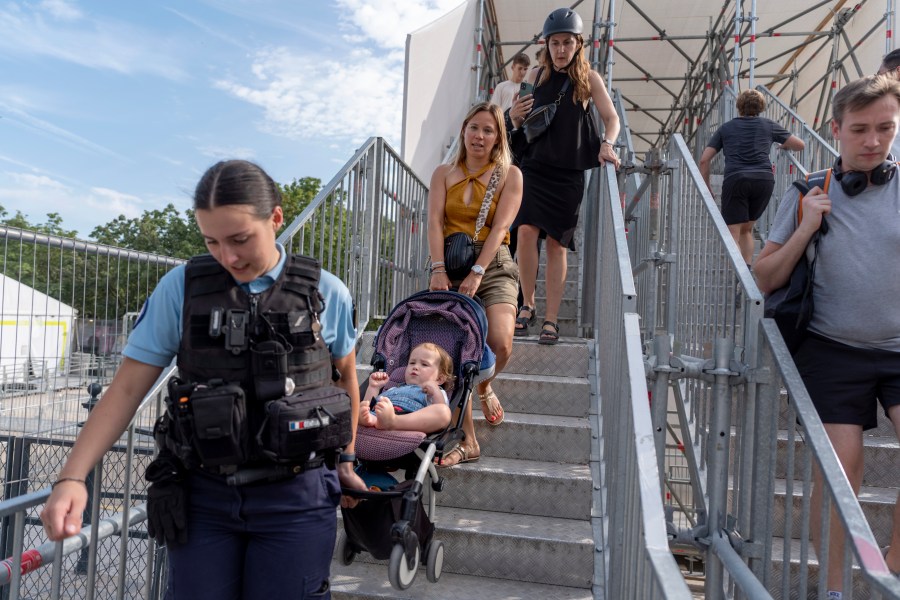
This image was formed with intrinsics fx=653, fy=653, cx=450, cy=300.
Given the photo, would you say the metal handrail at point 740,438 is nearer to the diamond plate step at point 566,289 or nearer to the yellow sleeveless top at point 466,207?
the yellow sleeveless top at point 466,207

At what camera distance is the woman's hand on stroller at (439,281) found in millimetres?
3814

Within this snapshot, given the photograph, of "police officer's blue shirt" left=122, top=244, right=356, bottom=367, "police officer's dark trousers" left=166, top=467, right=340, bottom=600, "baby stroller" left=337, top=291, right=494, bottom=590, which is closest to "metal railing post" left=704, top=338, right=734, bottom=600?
"baby stroller" left=337, top=291, right=494, bottom=590

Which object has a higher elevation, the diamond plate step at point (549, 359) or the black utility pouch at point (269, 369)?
the black utility pouch at point (269, 369)

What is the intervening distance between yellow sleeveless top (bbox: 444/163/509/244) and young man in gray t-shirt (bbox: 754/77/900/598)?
1759mm

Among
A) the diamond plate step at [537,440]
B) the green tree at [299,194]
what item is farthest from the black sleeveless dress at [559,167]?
the green tree at [299,194]

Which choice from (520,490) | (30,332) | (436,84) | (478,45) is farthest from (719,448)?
(478,45)

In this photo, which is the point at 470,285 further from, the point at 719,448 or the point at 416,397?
the point at 719,448

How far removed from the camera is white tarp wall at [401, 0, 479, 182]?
7.23 meters

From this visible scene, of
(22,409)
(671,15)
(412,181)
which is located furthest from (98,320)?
(671,15)

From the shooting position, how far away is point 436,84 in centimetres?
819

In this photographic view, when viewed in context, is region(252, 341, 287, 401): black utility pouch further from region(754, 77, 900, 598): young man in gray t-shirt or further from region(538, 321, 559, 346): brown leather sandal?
region(538, 321, 559, 346): brown leather sandal

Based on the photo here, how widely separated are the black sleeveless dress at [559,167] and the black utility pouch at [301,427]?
110 inches

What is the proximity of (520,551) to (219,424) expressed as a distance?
193 cm

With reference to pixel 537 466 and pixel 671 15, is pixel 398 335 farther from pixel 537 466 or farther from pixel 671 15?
pixel 671 15
